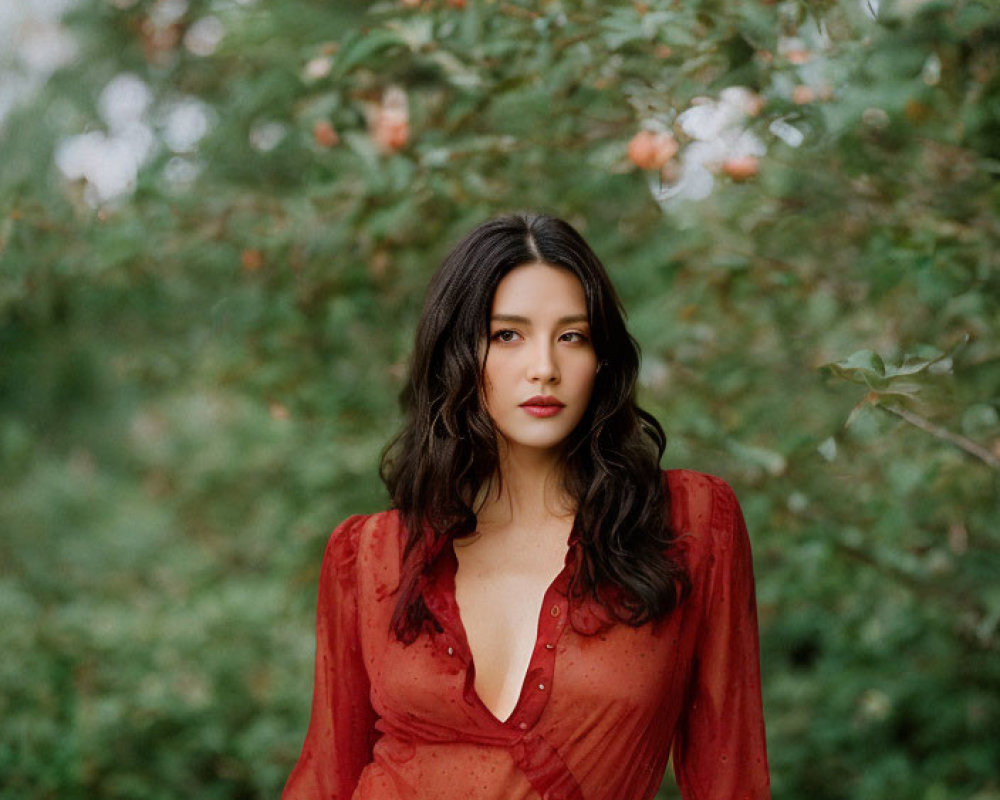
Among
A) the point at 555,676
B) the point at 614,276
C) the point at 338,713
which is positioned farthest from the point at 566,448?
the point at 614,276

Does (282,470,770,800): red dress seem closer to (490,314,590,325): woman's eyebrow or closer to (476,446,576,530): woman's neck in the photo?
(476,446,576,530): woman's neck

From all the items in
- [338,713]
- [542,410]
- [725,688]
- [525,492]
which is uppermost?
[542,410]

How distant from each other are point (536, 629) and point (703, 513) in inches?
12.7

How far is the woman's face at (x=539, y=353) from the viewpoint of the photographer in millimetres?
1535

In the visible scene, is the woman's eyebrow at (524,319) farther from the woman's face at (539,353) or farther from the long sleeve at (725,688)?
the long sleeve at (725,688)

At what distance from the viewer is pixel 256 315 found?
2941 mm

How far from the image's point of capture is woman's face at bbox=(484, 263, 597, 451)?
1.54 meters

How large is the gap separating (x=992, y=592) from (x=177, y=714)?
282cm

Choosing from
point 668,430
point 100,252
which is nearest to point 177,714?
point 100,252

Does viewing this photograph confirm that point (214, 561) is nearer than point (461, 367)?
No

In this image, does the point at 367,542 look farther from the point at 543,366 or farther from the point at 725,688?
the point at 725,688

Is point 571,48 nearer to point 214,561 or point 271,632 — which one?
point 271,632

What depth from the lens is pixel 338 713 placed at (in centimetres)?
171

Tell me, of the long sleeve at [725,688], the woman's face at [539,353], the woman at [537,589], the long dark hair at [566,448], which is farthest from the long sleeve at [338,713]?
the long sleeve at [725,688]
